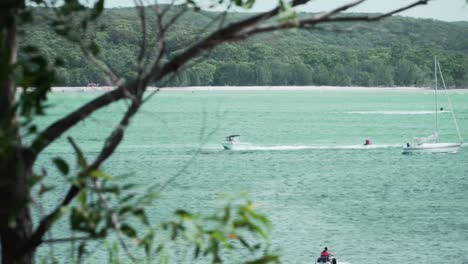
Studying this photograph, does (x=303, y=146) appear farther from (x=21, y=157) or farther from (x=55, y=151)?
(x=21, y=157)

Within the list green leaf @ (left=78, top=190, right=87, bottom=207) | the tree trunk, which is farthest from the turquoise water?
green leaf @ (left=78, top=190, right=87, bottom=207)

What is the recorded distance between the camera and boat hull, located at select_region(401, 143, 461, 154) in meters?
57.2

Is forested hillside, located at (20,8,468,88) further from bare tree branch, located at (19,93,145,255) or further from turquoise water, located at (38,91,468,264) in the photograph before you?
bare tree branch, located at (19,93,145,255)

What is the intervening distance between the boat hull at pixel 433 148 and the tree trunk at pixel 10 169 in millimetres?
55968

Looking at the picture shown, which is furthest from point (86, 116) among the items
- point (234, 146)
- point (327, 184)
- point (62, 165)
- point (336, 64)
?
point (336, 64)

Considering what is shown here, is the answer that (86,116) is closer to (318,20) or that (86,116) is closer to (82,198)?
(82,198)

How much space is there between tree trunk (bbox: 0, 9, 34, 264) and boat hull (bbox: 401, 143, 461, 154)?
55968mm

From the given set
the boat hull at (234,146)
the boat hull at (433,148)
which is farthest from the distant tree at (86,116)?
the boat hull at (234,146)

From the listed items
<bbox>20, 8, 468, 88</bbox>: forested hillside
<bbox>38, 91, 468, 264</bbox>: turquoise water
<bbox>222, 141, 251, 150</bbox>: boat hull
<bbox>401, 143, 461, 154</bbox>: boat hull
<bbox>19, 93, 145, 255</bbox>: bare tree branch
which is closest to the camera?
<bbox>19, 93, 145, 255</bbox>: bare tree branch

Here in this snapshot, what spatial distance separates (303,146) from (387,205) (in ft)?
95.1

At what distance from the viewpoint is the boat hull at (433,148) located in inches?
2253

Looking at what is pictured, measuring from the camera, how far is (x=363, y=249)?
87.6 ft

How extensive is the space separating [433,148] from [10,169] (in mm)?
56518

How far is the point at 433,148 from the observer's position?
57.3 m
